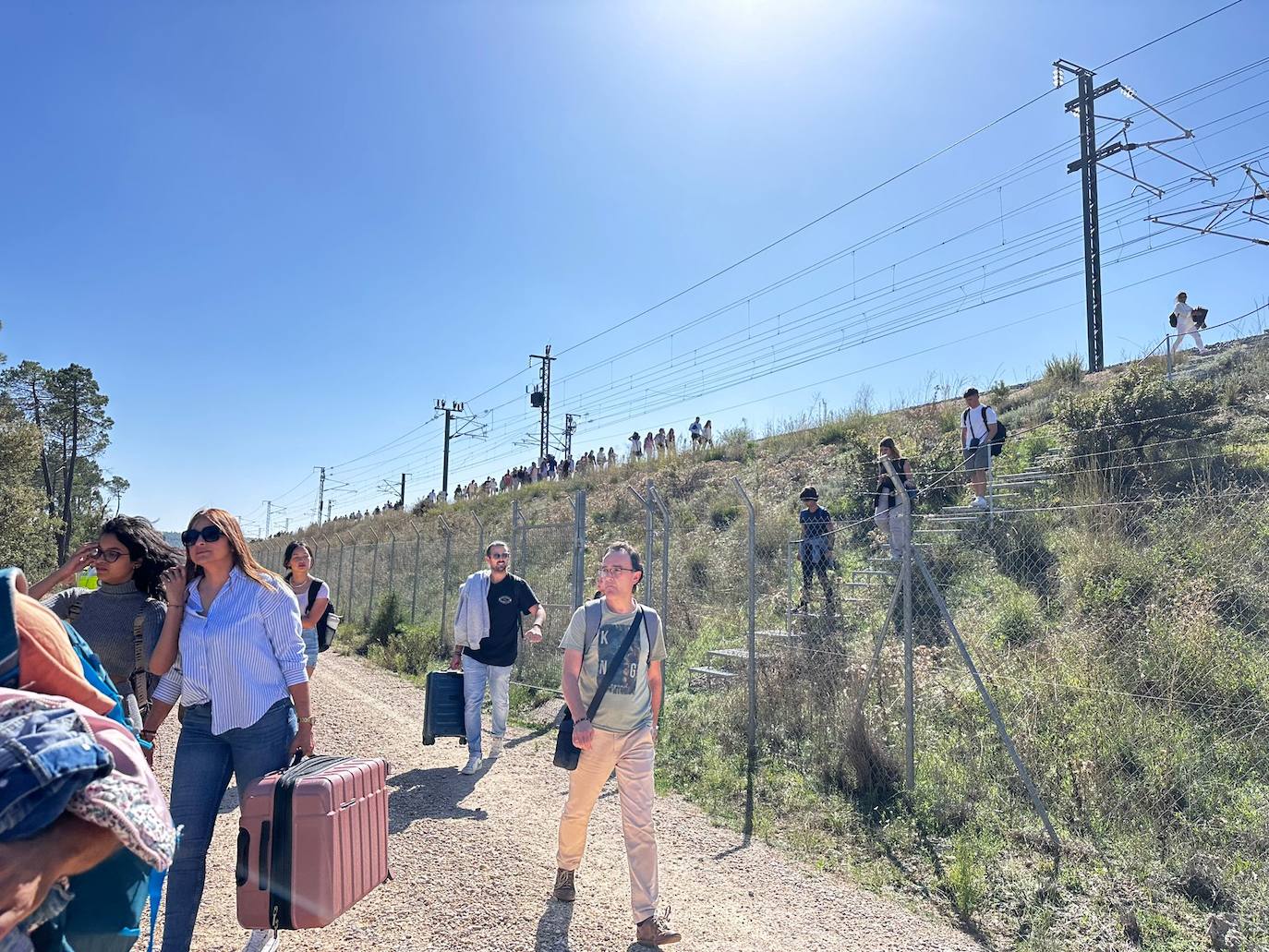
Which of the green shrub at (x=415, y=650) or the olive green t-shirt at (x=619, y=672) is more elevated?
the olive green t-shirt at (x=619, y=672)

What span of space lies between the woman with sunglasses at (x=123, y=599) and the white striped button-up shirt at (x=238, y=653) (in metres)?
0.22

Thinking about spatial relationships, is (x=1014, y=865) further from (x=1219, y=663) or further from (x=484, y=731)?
(x=484, y=731)

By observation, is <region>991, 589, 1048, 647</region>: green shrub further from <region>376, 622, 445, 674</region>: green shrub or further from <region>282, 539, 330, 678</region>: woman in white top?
<region>376, 622, 445, 674</region>: green shrub

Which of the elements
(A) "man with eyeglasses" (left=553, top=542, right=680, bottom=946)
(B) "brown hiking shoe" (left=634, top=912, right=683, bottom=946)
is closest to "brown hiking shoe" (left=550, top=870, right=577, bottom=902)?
(A) "man with eyeglasses" (left=553, top=542, right=680, bottom=946)

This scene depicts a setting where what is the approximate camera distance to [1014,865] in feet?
15.0

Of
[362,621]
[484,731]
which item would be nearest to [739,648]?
[484,731]

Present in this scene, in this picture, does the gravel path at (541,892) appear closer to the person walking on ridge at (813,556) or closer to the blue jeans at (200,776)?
the blue jeans at (200,776)

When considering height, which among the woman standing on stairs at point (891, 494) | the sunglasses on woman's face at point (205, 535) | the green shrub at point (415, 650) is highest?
the woman standing on stairs at point (891, 494)

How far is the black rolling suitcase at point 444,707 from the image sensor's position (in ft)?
22.3

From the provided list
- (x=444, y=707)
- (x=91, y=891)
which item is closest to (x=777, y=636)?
(x=444, y=707)

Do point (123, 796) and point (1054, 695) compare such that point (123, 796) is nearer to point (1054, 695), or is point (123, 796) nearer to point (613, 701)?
point (613, 701)

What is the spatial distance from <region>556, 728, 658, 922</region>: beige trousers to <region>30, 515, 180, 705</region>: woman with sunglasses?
215 cm

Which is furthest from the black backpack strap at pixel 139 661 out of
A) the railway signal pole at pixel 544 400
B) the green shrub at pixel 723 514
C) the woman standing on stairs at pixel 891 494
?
the railway signal pole at pixel 544 400

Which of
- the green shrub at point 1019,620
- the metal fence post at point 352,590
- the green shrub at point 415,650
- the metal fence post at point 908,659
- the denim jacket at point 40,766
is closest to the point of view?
the denim jacket at point 40,766
